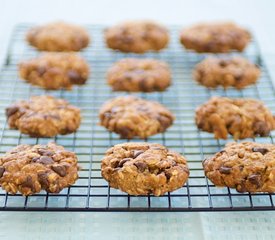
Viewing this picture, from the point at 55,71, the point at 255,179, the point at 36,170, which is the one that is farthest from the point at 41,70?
the point at 255,179

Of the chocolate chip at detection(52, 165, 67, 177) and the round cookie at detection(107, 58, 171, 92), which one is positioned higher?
the chocolate chip at detection(52, 165, 67, 177)

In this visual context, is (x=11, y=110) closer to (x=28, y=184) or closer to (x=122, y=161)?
(x=28, y=184)

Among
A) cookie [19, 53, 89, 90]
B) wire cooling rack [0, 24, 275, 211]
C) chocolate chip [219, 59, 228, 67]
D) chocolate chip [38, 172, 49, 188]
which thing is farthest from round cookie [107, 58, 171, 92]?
chocolate chip [38, 172, 49, 188]

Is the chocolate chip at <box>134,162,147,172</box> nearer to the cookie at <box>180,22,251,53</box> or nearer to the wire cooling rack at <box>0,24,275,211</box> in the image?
the wire cooling rack at <box>0,24,275,211</box>

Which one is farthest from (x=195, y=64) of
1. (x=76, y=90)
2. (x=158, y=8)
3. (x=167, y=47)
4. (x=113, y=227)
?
(x=113, y=227)

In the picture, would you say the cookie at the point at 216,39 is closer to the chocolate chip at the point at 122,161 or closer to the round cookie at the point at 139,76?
the round cookie at the point at 139,76

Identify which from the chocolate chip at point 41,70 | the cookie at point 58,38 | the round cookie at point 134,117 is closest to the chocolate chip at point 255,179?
the round cookie at point 134,117
